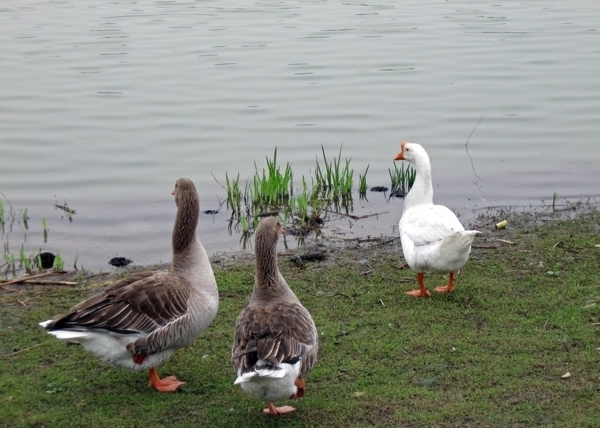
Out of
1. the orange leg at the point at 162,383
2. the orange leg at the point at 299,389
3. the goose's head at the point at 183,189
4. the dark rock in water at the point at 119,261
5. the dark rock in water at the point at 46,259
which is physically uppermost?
the goose's head at the point at 183,189

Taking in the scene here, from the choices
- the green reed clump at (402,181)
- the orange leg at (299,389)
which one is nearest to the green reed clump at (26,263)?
the orange leg at (299,389)

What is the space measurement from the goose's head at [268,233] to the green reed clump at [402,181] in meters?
5.94

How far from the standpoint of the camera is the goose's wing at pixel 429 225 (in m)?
8.05

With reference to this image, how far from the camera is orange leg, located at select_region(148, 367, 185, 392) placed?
6395 mm

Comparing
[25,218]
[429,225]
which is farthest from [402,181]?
[25,218]

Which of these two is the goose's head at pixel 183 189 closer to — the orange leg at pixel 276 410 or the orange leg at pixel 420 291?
the orange leg at pixel 276 410

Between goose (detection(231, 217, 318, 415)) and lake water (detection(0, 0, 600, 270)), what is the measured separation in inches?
158

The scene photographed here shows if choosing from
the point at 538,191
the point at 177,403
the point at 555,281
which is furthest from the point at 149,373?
the point at 538,191

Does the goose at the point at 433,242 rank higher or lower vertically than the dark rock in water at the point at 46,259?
higher

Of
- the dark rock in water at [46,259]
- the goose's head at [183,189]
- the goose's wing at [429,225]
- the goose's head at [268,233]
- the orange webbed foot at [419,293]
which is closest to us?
the goose's head at [268,233]

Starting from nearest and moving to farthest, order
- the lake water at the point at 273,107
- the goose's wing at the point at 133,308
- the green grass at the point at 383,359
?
the green grass at the point at 383,359, the goose's wing at the point at 133,308, the lake water at the point at 273,107

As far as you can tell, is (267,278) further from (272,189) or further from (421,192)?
(272,189)

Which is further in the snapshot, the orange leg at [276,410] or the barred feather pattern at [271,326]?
the orange leg at [276,410]

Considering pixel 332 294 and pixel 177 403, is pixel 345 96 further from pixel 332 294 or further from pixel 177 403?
pixel 177 403
